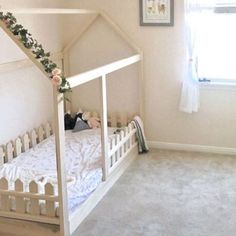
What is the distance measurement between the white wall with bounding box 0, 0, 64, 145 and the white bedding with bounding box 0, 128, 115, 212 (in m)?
0.27

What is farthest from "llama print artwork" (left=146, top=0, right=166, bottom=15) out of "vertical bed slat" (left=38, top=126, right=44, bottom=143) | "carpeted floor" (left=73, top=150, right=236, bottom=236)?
"vertical bed slat" (left=38, top=126, right=44, bottom=143)

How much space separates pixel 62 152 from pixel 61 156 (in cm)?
3

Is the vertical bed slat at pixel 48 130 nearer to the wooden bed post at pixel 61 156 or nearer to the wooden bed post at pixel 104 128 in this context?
the wooden bed post at pixel 104 128

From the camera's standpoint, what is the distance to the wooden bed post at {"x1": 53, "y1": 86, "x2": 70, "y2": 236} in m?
2.65

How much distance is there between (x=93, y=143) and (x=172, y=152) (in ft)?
3.04

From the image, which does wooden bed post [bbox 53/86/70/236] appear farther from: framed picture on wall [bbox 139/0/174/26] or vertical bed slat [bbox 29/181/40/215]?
framed picture on wall [bbox 139/0/174/26]

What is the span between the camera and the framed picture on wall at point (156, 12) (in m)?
4.32

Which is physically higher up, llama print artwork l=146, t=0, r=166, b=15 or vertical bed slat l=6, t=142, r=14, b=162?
llama print artwork l=146, t=0, r=166, b=15

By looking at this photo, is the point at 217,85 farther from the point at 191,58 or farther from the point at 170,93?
the point at 170,93

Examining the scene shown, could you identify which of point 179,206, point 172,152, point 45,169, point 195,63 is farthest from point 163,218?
point 195,63

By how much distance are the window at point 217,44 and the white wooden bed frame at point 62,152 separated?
648 mm

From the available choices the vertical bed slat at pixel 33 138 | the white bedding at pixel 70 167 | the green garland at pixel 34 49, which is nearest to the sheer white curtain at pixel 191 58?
the white bedding at pixel 70 167

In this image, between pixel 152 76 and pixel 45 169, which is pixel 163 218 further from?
pixel 152 76

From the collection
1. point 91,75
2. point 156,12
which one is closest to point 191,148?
point 156,12
